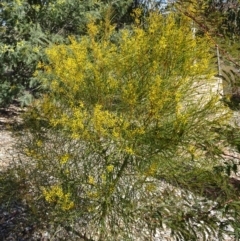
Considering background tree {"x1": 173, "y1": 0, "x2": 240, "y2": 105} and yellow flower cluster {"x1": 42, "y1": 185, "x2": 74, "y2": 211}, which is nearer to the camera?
background tree {"x1": 173, "y1": 0, "x2": 240, "y2": 105}

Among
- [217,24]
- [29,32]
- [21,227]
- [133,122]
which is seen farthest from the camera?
[29,32]

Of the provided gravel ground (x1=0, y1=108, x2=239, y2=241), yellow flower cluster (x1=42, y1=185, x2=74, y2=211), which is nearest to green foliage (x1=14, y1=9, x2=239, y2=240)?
yellow flower cluster (x1=42, y1=185, x2=74, y2=211)

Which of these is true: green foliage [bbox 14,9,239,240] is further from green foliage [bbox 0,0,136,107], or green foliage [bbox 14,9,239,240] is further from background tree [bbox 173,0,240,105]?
green foliage [bbox 0,0,136,107]

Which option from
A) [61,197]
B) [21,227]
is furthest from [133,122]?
[21,227]

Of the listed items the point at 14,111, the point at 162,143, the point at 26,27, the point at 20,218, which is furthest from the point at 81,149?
the point at 14,111

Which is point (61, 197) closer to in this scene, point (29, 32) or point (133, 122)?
point (133, 122)

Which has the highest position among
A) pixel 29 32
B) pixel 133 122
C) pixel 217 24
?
pixel 29 32

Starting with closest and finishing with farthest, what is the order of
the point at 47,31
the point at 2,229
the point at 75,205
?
the point at 75,205
the point at 2,229
the point at 47,31

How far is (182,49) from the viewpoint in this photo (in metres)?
2.44

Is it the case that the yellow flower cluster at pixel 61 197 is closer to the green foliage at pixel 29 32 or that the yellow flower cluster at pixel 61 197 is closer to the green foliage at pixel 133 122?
the green foliage at pixel 133 122

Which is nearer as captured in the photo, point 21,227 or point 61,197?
point 61,197

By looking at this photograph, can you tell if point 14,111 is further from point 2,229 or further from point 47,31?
point 2,229

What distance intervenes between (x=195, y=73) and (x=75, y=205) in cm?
132

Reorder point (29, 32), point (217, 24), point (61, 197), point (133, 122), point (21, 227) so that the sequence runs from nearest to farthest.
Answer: point (217, 24) < point (133, 122) < point (61, 197) < point (21, 227) < point (29, 32)
